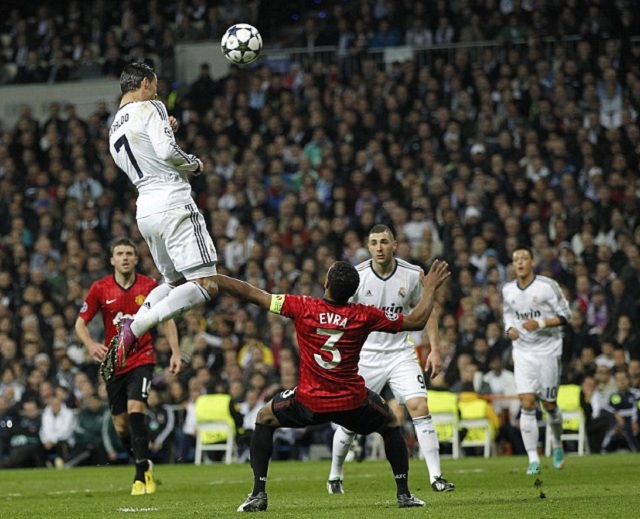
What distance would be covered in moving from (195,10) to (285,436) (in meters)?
13.7

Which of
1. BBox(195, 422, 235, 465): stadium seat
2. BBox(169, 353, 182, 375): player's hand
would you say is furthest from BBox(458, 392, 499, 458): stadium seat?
BBox(169, 353, 182, 375): player's hand

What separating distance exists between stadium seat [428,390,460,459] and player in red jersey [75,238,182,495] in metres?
7.24

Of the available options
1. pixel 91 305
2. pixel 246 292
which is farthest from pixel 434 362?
pixel 91 305

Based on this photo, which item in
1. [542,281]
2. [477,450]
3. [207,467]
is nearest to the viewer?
[542,281]

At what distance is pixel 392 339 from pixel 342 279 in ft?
10.8

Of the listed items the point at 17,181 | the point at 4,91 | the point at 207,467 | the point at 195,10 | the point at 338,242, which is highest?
the point at 195,10

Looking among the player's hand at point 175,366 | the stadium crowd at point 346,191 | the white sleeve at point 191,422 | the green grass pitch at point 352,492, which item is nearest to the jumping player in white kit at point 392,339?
the green grass pitch at point 352,492

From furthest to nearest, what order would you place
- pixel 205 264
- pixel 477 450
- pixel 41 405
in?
pixel 41 405 → pixel 477 450 → pixel 205 264

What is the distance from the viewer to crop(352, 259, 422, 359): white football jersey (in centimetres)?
1226

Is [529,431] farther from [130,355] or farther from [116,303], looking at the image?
[116,303]

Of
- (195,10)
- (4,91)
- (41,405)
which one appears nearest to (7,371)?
(41,405)

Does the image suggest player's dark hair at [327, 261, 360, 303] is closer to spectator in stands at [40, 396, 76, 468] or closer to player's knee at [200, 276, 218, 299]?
player's knee at [200, 276, 218, 299]

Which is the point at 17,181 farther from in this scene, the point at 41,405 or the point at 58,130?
the point at 41,405

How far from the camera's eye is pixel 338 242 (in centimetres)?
2295
